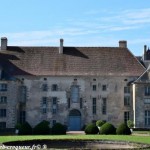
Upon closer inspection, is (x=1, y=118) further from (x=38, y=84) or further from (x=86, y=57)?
(x=86, y=57)

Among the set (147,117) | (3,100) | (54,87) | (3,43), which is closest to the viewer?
(3,100)

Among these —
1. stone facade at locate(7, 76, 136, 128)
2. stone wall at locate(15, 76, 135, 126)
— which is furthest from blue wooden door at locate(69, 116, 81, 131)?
stone wall at locate(15, 76, 135, 126)

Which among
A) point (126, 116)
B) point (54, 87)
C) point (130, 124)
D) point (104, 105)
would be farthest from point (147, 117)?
point (54, 87)

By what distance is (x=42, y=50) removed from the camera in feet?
208

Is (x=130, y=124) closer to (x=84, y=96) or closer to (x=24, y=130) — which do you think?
(x=84, y=96)

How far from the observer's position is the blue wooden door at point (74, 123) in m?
60.4

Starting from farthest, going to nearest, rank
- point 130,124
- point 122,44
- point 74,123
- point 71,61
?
point 122,44, point 71,61, point 74,123, point 130,124

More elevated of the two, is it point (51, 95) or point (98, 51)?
point (98, 51)

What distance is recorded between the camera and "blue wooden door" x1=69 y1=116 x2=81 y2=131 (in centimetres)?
6038

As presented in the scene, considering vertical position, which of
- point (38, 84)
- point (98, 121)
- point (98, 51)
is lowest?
point (98, 121)

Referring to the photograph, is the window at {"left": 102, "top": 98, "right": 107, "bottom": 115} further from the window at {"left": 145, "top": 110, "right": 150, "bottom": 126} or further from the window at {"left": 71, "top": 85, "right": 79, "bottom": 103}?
the window at {"left": 145, "top": 110, "right": 150, "bottom": 126}

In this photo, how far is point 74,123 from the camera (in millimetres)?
60656

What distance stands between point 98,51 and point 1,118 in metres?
15.2

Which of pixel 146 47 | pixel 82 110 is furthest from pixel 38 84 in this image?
pixel 146 47
